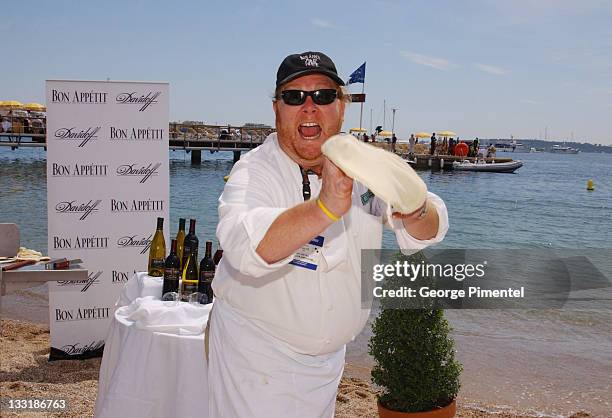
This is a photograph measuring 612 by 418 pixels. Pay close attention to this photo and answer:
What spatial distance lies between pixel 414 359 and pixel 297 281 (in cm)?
255

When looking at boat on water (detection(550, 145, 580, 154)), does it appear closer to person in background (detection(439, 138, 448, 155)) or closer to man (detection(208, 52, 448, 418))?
person in background (detection(439, 138, 448, 155))

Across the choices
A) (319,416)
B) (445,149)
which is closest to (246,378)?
(319,416)

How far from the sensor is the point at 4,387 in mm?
4938

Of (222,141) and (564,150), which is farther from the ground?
(222,141)

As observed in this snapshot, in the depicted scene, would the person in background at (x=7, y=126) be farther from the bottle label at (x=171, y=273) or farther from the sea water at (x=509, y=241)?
the bottle label at (x=171, y=273)

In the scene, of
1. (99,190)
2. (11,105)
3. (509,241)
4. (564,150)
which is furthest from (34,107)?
(564,150)

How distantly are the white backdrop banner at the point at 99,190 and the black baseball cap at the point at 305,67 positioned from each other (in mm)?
4063

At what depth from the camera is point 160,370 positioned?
10.8 feet

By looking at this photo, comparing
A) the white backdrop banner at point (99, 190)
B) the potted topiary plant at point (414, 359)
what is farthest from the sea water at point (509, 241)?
the white backdrop banner at point (99, 190)

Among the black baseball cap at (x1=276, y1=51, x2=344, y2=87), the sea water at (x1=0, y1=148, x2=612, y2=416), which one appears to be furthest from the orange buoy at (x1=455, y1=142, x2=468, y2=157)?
the black baseball cap at (x1=276, y1=51, x2=344, y2=87)

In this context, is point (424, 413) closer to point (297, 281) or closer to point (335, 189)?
point (297, 281)

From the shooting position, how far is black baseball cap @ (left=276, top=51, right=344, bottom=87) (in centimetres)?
204

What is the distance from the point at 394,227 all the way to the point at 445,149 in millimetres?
60127

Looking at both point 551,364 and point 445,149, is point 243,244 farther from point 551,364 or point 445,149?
point 445,149
